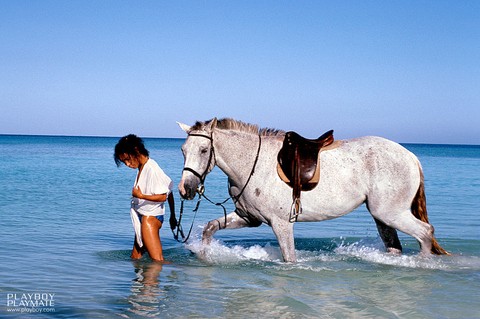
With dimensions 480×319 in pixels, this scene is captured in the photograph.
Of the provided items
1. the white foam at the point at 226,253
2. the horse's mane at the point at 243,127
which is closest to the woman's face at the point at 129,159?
the horse's mane at the point at 243,127

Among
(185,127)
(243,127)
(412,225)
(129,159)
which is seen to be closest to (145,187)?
(129,159)

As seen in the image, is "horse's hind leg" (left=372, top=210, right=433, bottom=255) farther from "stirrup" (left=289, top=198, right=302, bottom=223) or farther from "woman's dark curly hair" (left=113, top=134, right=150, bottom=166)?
"woman's dark curly hair" (left=113, top=134, right=150, bottom=166)

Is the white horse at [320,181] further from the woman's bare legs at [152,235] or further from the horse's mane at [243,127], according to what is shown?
the woman's bare legs at [152,235]

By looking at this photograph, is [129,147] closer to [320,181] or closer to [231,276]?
[231,276]

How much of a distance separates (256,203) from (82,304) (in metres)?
2.33

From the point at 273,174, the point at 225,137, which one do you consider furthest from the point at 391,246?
the point at 225,137

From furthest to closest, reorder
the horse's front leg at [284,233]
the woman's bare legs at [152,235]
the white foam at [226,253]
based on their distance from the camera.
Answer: the white foam at [226,253], the woman's bare legs at [152,235], the horse's front leg at [284,233]

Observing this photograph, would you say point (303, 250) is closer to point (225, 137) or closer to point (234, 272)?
point (234, 272)

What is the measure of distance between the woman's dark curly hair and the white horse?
59 cm

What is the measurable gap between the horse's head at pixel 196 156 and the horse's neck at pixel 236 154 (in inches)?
6.7

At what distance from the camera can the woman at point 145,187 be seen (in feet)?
23.2

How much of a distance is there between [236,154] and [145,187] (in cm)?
113

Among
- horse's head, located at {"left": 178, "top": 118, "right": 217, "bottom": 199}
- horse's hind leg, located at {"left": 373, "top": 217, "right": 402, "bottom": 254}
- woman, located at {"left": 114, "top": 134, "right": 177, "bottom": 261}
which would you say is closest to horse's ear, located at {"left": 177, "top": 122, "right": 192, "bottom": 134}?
horse's head, located at {"left": 178, "top": 118, "right": 217, "bottom": 199}

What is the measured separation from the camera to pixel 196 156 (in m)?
6.73
